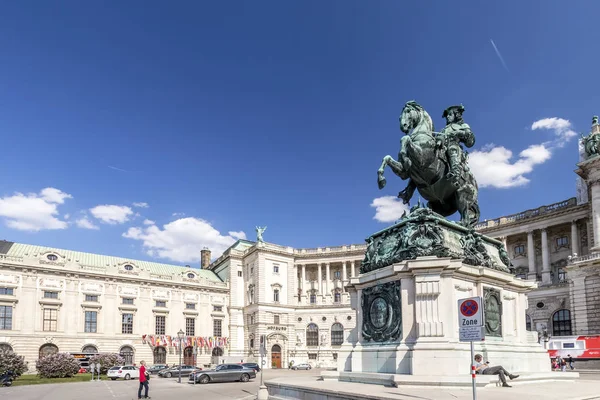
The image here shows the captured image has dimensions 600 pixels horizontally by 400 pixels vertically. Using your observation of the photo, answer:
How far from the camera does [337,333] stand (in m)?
89.9

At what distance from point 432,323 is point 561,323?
199 feet

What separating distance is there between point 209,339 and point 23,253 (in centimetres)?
3031

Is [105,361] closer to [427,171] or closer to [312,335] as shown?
[312,335]

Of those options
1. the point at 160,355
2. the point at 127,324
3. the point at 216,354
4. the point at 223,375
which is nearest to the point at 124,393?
the point at 223,375

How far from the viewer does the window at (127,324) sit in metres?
75.2

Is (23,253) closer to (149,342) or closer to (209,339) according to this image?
(149,342)

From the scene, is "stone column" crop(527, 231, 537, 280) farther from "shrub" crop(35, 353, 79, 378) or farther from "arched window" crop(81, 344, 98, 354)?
"arched window" crop(81, 344, 98, 354)

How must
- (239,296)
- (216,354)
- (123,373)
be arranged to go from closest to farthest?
(123,373) → (216,354) → (239,296)

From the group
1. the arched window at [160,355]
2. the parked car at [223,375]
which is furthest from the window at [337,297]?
the parked car at [223,375]

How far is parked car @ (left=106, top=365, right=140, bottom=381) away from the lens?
1954 inches

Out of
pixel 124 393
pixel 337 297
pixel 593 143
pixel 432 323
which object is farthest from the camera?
pixel 337 297

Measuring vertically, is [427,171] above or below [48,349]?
above

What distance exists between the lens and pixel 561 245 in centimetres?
7375

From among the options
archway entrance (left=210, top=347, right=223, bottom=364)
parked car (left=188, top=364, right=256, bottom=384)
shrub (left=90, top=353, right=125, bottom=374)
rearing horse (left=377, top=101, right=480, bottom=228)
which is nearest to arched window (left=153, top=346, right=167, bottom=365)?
archway entrance (left=210, top=347, right=223, bottom=364)
